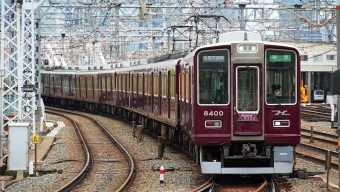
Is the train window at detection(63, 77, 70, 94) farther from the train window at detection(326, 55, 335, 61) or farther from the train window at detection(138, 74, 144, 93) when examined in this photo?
the train window at detection(326, 55, 335, 61)

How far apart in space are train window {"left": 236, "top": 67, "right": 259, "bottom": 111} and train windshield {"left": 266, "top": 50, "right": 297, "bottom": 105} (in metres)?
0.21

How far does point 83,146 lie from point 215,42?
8189 mm

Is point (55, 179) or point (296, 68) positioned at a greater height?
point (296, 68)

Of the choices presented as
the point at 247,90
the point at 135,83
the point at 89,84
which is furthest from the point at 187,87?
the point at 89,84

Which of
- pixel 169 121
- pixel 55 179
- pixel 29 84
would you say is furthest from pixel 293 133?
pixel 29 84

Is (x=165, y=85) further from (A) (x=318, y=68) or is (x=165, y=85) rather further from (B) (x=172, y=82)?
(A) (x=318, y=68)

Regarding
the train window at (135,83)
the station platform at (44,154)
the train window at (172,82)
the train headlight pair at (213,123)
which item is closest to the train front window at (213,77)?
the train headlight pair at (213,123)

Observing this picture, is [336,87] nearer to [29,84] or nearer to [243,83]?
[243,83]

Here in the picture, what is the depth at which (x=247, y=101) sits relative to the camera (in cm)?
1180

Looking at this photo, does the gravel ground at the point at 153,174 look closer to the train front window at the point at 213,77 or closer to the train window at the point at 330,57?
the train front window at the point at 213,77

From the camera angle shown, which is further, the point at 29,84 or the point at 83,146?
the point at 83,146

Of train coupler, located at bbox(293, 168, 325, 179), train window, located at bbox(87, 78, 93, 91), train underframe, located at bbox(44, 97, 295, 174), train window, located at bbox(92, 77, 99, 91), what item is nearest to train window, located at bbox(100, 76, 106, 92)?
train window, located at bbox(92, 77, 99, 91)

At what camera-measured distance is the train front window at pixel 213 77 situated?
1180 cm

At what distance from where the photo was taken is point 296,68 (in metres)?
11.8
